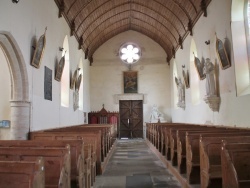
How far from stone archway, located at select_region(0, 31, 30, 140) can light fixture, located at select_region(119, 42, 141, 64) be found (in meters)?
11.2

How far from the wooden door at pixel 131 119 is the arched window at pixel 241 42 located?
34.2 ft

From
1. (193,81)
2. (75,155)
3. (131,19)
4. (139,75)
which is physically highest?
(131,19)

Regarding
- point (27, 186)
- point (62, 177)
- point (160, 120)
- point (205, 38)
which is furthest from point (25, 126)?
point (160, 120)

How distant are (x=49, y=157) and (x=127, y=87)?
14.3 m

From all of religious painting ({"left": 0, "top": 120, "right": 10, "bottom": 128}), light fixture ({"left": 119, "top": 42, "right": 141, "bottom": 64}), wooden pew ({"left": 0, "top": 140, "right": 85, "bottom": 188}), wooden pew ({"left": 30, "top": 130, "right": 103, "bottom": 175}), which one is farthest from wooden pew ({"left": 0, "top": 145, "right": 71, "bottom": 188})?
light fixture ({"left": 119, "top": 42, "right": 141, "bottom": 64})

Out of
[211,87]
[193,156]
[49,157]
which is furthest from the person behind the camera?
[211,87]

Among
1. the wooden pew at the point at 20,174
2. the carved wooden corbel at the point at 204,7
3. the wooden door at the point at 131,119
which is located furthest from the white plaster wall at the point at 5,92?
the wooden door at the point at 131,119

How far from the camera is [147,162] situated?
750 centimetres

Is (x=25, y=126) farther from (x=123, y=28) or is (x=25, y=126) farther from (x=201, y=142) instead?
(x=123, y=28)

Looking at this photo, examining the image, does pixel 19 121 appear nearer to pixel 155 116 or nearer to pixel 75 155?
pixel 75 155

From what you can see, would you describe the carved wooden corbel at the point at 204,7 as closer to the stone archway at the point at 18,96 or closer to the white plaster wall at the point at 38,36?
the white plaster wall at the point at 38,36

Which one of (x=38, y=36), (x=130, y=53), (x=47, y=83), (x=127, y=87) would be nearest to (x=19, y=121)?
(x=47, y=83)

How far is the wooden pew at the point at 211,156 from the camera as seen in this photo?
3.62m

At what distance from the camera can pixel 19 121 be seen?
646 cm
